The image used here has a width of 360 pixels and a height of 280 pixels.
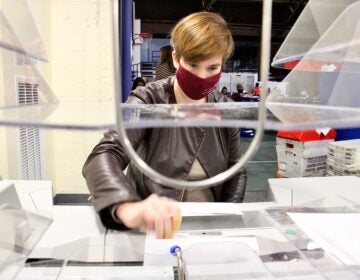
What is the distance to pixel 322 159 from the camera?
1.95 metres

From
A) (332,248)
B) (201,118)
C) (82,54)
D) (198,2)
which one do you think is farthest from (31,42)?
(198,2)

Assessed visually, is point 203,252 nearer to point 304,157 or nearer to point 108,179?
point 108,179

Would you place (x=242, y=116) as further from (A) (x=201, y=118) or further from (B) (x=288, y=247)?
(B) (x=288, y=247)

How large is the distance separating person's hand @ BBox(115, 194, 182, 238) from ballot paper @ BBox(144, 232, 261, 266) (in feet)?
0.36

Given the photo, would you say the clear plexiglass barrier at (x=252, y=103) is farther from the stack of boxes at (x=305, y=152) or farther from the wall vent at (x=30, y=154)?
the wall vent at (x=30, y=154)

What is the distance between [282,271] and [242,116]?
319mm

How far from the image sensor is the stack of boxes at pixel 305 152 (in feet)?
6.07

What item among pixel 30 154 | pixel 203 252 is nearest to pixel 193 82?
pixel 203 252

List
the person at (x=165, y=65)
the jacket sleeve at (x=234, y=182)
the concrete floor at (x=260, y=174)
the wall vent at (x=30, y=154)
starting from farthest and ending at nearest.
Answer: the concrete floor at (x=260, y=174), the wall vent at (x=30, y=154), the person at (x=165, y=65), the jacket sleeve at (x=234, y=182)

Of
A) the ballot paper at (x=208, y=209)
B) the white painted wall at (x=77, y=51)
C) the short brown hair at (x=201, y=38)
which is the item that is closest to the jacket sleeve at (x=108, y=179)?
the ballot paper at (x=208, y=209)

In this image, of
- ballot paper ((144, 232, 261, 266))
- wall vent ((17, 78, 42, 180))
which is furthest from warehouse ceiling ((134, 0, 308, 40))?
ballot paper ((144, 232, 261, 266))

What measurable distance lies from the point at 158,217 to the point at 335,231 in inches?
17.4

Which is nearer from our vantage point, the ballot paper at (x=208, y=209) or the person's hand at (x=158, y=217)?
the person's hand at (x=158, y=217)

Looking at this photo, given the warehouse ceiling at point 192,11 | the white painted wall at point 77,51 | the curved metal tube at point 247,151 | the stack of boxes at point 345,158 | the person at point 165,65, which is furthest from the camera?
the warehouse ceiling at point 192,11
